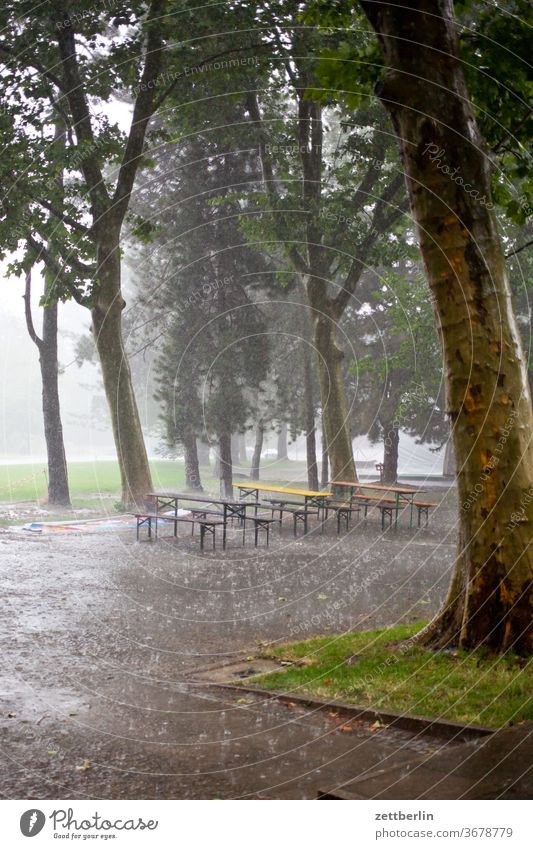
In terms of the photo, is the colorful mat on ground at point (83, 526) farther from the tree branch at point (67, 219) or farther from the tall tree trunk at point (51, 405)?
the tree branch at point (67, 219)

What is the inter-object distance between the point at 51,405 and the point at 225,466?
572 centimetres

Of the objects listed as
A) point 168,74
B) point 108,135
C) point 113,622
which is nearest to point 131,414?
point 108,135

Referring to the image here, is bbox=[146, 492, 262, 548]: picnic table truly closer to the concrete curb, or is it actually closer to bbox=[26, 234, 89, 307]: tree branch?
bbox=[26, 234, 89, 307]: tree branch

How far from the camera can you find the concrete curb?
18.7ft

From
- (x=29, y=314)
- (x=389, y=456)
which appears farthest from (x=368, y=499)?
(x=389, y=456)

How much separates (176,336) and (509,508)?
21947mm

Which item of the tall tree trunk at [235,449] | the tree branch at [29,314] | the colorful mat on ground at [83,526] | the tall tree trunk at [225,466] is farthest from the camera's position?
the tall tree trunk at [235,449]

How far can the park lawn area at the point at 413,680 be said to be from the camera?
20.0ft

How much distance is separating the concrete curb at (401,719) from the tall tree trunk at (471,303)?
114cm

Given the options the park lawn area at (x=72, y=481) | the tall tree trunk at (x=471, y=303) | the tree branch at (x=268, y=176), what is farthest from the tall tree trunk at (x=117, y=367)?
the tall tree trunk at (x=471, y=303)

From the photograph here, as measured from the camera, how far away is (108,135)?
19.7 meters

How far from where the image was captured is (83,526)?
1875 cm

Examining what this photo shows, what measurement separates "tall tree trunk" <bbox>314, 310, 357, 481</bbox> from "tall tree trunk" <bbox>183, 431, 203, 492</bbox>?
21.5ft

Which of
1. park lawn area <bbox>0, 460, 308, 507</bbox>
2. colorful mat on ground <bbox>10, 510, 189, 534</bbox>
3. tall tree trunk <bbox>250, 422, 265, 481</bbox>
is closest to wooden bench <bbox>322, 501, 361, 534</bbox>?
colorful mat on ground <bbox>10, 510, 189, 534</bbox>
